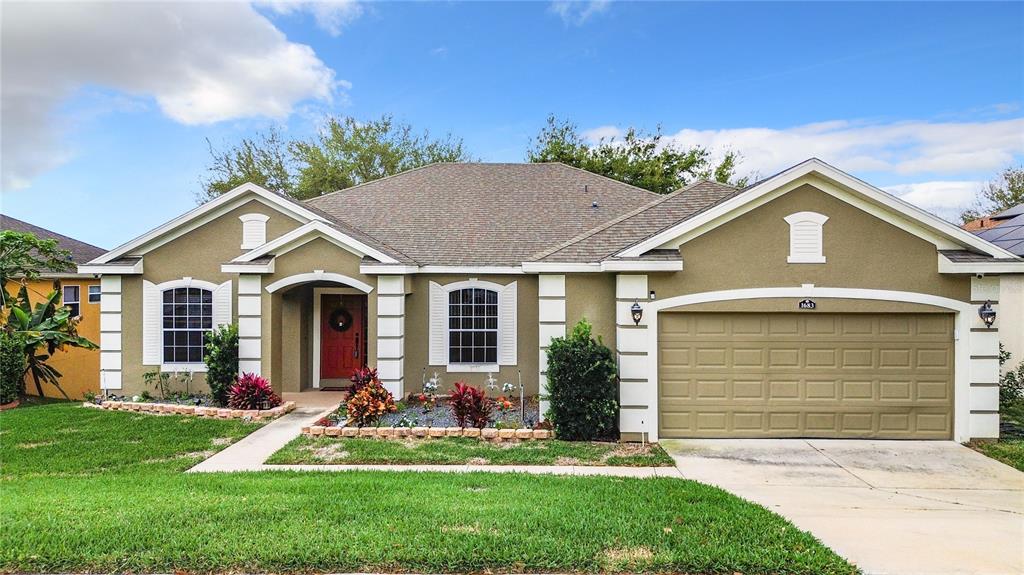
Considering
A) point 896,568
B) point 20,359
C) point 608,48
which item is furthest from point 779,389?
point 20,359

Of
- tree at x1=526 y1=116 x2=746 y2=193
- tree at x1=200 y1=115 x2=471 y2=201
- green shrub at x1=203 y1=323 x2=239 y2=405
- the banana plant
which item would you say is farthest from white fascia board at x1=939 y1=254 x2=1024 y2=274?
tree at x1=200 y1=115 x2=471 y2=201

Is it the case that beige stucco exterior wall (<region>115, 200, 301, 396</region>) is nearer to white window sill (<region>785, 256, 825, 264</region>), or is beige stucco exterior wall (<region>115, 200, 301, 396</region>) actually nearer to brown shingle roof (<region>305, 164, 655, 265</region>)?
brown shingle roof (<region>305, 164, 655, 265</region>)

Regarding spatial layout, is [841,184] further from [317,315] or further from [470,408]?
[317,315]

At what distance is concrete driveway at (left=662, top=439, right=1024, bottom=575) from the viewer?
4777 millimetres

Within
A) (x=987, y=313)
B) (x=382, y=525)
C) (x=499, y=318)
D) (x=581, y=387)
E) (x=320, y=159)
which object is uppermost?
(x=320, y=159)

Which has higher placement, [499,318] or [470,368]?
[499,318]

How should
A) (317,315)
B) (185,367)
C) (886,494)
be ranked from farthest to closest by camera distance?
1. (317,315)
2. (185,367)
3. (886,494)

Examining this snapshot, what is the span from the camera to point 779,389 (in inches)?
351

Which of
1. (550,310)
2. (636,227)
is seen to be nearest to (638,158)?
(636,227)

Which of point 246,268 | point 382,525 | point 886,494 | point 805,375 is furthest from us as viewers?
point 246,268

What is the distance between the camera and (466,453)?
8.02 m

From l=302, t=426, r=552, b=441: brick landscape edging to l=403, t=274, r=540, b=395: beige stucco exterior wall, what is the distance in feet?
11.2

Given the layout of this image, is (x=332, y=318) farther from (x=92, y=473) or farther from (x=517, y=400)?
(x=92, y=473)

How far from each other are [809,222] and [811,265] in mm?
710
